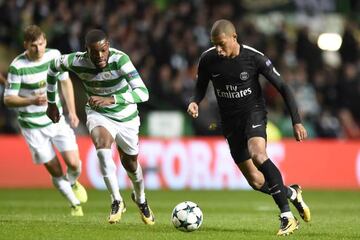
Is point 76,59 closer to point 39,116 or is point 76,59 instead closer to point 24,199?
point 39,116

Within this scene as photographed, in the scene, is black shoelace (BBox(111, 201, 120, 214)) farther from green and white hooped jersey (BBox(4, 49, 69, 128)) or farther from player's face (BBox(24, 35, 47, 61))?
player's face (BBox(24, 35, 47, 61))

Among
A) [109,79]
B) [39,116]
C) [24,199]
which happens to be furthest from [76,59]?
[24,199]

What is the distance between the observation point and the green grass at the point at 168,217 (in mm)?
9742

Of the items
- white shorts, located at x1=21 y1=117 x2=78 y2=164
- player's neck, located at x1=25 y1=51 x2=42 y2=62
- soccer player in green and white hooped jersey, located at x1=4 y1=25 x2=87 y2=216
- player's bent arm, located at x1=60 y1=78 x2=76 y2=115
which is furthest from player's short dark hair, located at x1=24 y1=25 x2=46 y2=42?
white shorts, located at x1=21 y1=117 x2=78 y2=164

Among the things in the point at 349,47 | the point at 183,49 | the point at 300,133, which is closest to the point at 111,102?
the point at 300,133

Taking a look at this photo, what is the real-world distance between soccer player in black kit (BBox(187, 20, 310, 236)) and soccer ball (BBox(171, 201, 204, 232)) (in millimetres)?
840

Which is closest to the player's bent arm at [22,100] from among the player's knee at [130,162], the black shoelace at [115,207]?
the player's knee at [130,162]

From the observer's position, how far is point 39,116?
12.8 m

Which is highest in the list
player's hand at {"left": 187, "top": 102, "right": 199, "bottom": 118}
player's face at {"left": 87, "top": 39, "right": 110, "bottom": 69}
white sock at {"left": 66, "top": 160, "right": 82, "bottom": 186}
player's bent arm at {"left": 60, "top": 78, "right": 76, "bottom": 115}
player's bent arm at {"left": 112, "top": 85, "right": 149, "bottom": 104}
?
player's face at {"left": 87, "top": 39, "right": 110, "bottom": 69}

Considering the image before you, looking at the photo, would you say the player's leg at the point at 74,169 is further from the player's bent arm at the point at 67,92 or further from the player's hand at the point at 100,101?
the player's hand at the point at 100,101

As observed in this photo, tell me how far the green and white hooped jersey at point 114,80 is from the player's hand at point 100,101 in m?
0.09

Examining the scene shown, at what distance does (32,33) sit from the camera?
467 inches

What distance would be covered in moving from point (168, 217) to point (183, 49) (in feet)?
31.4

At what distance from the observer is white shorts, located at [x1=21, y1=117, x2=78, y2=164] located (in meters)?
12.6
